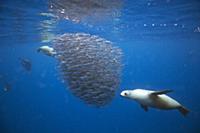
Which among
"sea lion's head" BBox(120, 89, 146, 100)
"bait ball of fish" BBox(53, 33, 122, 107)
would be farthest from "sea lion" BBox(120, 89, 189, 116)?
"bait ball of fish" BBox(53, 33, 122, 107)

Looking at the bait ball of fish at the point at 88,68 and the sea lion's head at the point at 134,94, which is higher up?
the bait ball of fish at the point at 88,68

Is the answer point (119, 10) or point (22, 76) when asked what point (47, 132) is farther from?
point (22, 76)

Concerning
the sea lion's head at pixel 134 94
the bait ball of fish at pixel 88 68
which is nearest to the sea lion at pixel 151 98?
the sea lion's head at pixel 134 94

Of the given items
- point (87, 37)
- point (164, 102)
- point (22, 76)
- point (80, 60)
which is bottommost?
point (22, 76)

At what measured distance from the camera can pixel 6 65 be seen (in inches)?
4013

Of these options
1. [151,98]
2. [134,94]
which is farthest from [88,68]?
[151,98]

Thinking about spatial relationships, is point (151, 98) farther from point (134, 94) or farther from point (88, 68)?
point (88, 68)

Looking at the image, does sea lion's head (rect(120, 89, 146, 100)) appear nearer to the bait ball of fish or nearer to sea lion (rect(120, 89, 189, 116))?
sea lion (rect(120, 89, 189, 116))

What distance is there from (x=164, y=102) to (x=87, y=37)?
9.76 ft

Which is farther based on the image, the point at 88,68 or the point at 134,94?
the point at 134,94

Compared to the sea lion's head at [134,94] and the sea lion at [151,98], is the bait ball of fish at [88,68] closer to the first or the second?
the sea lion's head at [134,94]

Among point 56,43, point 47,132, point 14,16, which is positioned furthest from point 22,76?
point 56,43

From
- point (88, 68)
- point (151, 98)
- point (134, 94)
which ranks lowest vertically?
point (151, 98)

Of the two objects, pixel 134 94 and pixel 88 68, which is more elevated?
pixel 88 68
